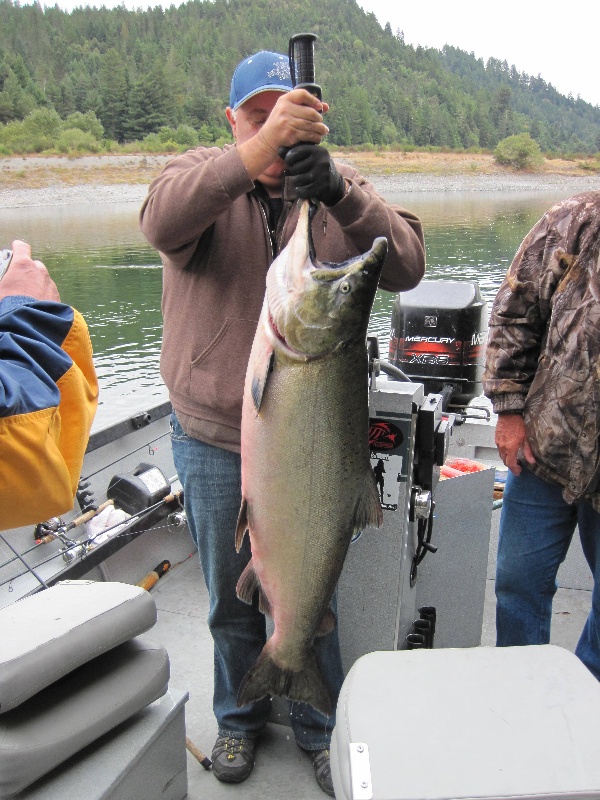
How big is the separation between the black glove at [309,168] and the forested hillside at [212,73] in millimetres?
47767

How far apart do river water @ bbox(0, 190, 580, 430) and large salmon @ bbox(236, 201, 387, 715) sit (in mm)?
3117

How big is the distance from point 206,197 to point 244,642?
147 cm

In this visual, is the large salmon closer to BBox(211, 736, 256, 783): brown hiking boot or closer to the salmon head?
the salmon head

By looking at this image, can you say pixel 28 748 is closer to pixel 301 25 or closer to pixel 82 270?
pixel 82 270

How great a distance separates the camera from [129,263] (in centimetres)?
2400

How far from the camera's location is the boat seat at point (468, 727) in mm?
1343

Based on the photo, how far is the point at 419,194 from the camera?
51.0 m

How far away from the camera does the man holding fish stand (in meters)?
1.65

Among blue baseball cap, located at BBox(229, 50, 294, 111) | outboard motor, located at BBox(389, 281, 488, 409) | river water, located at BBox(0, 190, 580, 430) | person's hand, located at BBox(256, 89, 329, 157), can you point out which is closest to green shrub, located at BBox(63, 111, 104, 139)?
river water, located at BBox(0, 190, 580, 430)

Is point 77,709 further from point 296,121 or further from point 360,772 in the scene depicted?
point 296,121

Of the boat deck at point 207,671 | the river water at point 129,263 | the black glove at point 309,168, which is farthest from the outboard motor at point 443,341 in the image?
the black glove at point 309,168

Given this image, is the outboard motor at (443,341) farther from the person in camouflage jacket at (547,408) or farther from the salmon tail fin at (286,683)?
the salmon tail fin at (286,683)

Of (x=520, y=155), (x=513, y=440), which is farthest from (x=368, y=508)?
(x=520, y=155)

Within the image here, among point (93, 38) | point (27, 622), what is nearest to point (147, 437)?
point (27, 622)
